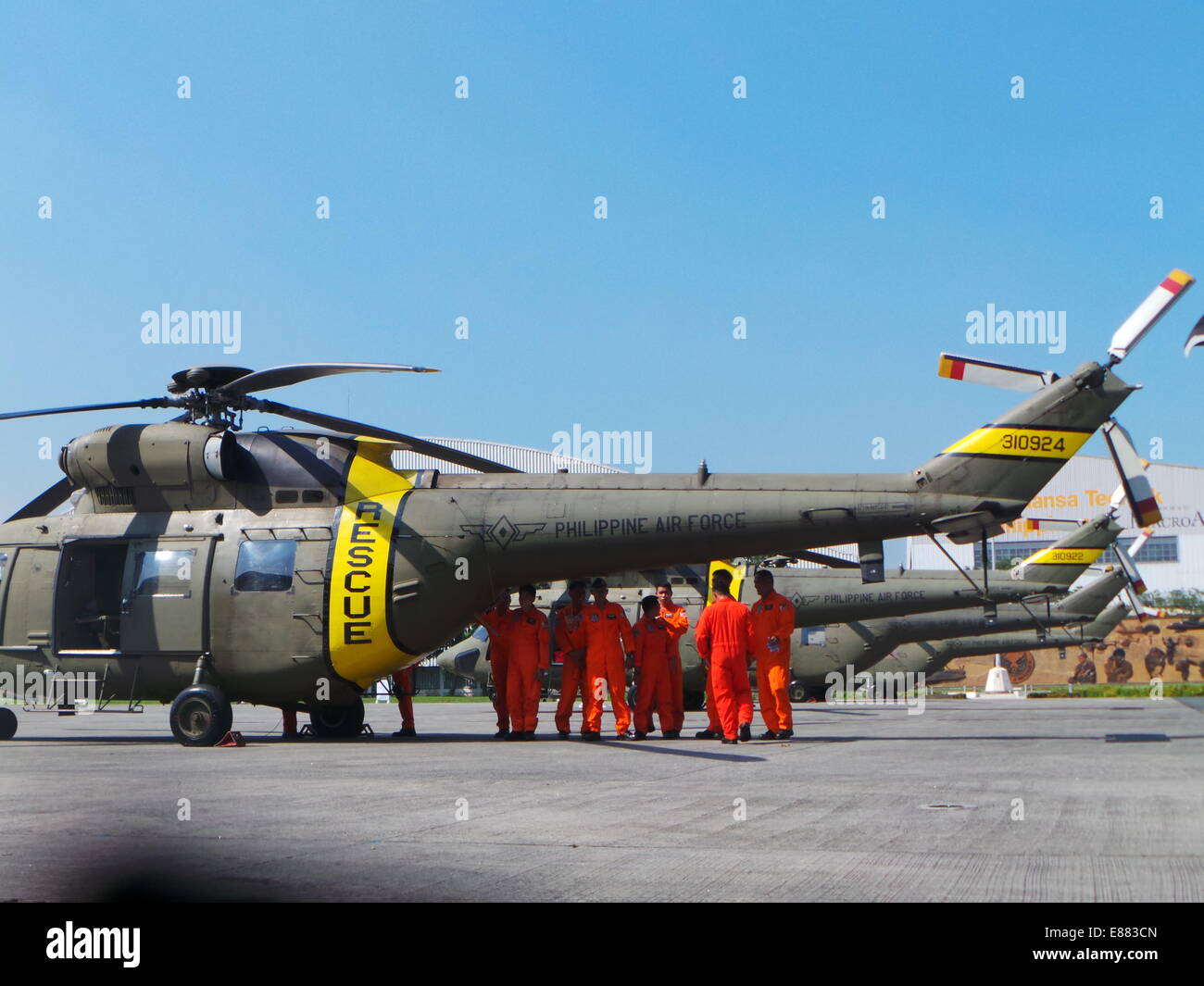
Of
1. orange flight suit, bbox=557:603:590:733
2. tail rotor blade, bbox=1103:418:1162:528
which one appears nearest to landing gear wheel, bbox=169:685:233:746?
orange flight suit, bbox=557:603:590:733

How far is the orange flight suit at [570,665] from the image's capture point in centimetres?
1452

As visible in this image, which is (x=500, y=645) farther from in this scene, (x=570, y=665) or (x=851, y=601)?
(x=851, y=601)

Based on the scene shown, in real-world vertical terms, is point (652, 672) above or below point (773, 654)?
below

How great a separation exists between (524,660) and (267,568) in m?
3.28

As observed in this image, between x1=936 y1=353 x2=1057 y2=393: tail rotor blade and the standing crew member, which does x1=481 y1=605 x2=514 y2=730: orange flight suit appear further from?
x1=936 y1=353 x2=1057 y2=393: tail rotor blade

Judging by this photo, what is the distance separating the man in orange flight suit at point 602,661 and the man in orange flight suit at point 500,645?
1.01m

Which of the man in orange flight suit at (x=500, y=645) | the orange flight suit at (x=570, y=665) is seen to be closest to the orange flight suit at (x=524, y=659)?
the man in orange flight suit at (x=500, y=645)

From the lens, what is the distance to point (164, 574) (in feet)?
45.6

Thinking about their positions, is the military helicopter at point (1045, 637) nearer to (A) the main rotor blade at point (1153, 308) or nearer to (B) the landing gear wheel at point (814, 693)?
(B) the landing gear wheel at point (814, 693)

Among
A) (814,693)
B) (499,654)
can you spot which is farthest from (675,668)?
(814,693)

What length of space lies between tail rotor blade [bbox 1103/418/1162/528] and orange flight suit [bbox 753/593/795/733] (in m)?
3.91

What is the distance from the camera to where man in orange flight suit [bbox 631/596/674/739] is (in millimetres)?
14945
